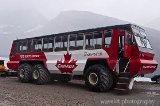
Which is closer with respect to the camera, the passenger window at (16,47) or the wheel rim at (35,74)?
the wheel rim at (35,74)

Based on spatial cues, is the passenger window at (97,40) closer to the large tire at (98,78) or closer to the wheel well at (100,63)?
the wheel well at (100,63)

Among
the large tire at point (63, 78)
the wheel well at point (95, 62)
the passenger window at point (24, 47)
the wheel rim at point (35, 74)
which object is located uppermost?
the passenger window at point (24, 47)

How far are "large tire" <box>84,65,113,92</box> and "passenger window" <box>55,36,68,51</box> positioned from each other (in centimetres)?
250

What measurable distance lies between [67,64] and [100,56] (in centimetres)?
239

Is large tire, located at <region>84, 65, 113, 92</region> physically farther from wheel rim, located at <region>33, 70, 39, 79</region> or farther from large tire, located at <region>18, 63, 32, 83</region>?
large tire, located at <region>18, 63, 32, 83</region>

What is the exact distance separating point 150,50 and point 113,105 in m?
5.07

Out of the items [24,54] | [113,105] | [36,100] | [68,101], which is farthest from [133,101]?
[24,54]

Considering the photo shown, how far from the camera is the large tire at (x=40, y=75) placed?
1589 centimetres

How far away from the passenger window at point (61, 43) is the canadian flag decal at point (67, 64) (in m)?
0.57

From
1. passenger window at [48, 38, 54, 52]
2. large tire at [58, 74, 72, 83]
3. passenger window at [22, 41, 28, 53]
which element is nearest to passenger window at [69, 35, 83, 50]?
passenger window at [48, 38, 54, 52]

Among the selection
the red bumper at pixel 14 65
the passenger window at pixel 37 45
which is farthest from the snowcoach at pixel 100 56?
the red bumper at pixel 14 65

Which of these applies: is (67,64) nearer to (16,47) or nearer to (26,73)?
(26,73)

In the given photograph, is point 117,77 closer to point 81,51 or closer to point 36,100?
point 81,51

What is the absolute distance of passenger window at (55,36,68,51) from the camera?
14805 mm
